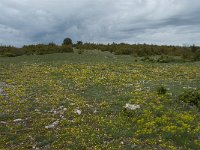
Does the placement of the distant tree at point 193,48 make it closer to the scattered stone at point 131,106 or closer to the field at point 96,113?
the field at point 96,113

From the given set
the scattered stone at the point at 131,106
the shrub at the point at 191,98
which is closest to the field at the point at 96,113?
the scattered stone at the point at 131,106

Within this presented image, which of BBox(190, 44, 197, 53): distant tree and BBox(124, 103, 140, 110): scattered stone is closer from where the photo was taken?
BBox(124, 103, 140, 110): scattered stone

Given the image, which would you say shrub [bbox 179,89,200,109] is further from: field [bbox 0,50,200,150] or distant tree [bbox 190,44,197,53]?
distant tree [bbox 190,44,197,53]

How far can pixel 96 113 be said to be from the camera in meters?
16.0

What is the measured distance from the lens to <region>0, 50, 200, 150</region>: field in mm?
12672

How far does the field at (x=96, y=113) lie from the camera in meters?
12.7

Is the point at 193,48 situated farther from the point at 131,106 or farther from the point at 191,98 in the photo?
the point at 131,106

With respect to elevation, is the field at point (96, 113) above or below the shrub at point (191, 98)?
below

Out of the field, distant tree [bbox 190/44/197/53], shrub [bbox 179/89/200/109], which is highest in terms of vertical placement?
distant tree [bbox 190/44/197/53]

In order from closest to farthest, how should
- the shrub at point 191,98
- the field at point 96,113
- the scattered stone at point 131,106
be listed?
the field at point 96,113
the scattered stone at point 131,106
the shrub at point 191,98

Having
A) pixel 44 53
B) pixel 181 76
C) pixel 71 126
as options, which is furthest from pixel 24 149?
pixel 44 53

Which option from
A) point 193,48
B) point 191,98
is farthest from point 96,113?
point 193,48

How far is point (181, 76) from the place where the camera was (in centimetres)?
2673

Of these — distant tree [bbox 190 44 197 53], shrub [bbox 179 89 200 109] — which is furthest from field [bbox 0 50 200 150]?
distant tree [bbox 190 44 197 53]
